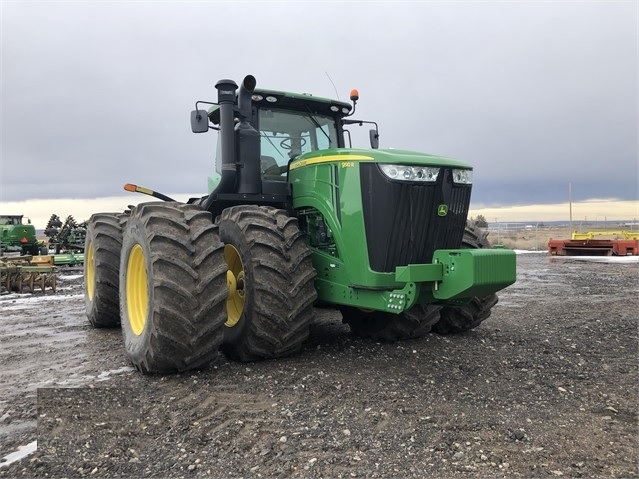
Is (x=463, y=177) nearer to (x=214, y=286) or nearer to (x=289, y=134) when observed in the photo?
(x=289, y=134)

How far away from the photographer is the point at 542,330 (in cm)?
702

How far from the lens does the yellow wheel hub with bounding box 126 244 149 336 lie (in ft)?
18.6

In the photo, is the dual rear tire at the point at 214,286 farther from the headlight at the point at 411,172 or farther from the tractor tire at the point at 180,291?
the headlight at the point at 411,172

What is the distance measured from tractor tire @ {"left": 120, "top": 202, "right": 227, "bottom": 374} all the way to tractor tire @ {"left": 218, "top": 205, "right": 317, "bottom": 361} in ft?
0.96

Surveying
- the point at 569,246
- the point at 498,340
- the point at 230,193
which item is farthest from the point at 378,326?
the point at 569,246

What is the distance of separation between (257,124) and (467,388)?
3619 millimetres

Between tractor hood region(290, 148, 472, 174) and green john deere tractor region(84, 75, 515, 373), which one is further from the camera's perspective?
tractor hood region(290, 148, 472, 174)

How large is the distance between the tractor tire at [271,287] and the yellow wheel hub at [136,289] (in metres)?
1.06

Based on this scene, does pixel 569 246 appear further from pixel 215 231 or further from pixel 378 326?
A: pixel 215 231

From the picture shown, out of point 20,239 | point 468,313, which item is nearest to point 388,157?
point 468,313

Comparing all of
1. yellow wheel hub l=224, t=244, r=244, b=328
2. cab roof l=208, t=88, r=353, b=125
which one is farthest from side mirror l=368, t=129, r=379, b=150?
yellow wheel hub l=224, t=244, r=244, b=328

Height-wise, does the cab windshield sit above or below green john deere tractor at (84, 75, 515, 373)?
above

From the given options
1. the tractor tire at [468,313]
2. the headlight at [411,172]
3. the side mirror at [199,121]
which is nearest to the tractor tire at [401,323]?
the tractor tire at [468,313]

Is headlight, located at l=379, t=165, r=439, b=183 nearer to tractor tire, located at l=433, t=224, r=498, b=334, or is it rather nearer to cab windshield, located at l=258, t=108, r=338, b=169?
tractor tire, located at l=433, t=224, r=498, b=334
